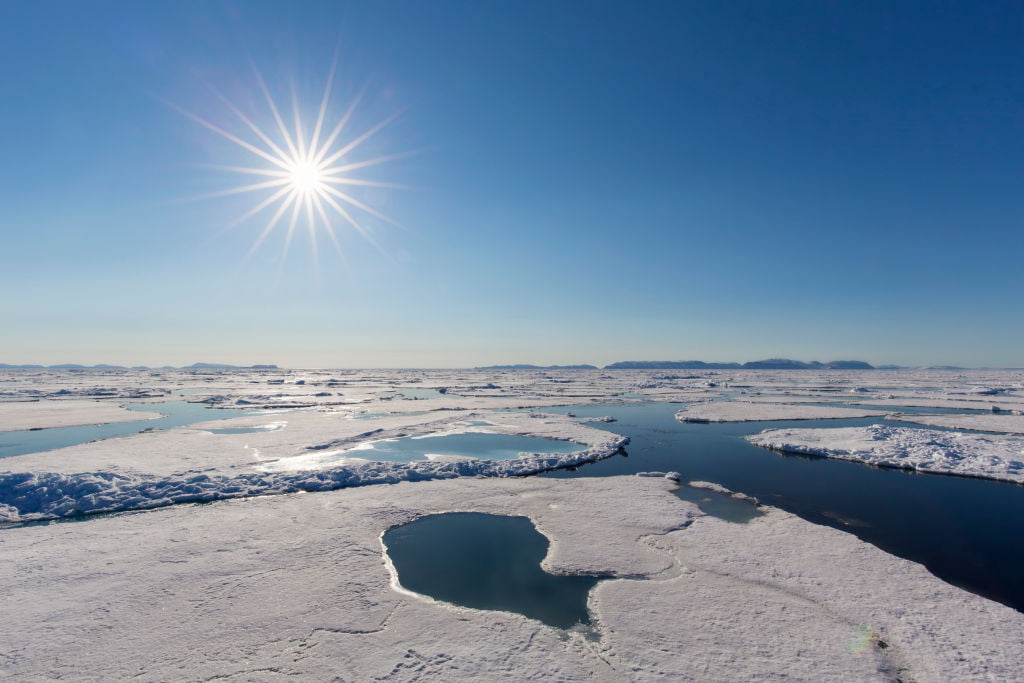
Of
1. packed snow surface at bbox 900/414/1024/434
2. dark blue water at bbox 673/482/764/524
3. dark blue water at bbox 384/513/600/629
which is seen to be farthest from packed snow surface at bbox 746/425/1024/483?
dark blue water at bbox 384/513/600/629

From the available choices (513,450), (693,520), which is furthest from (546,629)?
(513,450)

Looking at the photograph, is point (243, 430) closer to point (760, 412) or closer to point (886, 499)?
point (886, 499)

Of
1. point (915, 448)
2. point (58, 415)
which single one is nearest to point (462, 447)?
point (915, 448)

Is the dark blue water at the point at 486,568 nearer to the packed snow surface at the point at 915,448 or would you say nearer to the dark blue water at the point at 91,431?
the packed snow surface at the point at 915,448

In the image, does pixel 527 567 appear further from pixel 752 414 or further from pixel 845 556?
pixel 752 414

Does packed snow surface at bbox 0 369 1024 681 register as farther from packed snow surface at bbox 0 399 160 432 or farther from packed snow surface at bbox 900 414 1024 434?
packed snow surface at bbox 900 414 1024 434

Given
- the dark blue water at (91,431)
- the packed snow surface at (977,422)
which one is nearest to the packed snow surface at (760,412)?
the packed snow surface at (977,422)
